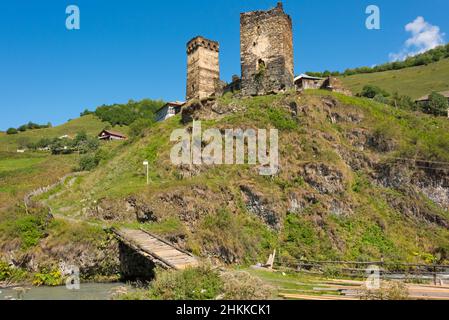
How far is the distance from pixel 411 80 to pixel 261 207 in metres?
83.9

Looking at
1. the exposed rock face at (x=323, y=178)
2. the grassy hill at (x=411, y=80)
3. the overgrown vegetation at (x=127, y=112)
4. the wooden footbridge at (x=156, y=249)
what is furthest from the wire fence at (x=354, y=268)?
the overgrown vegetation at (x=127, y=112)

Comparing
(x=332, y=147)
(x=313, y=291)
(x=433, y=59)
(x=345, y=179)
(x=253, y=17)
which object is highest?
(x=433, y=59)

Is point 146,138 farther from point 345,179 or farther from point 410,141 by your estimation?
point 410,141

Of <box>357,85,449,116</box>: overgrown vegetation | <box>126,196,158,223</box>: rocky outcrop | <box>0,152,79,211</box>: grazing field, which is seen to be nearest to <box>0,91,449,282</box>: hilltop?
<box>126,196,158,223</box>: rocky outcrop

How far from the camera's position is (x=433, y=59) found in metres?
112

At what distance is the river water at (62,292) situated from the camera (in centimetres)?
1806

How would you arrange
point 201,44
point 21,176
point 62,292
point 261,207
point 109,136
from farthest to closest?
point 109,136, point 21,176, point 201,44, point 261,207, point 62,292

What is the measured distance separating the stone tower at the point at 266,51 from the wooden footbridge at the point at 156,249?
69.1 ft

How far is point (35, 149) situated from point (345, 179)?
235 ft

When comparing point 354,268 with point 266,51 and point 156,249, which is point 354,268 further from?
point 266,51

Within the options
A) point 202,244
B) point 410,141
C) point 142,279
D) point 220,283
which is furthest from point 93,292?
point 410,141

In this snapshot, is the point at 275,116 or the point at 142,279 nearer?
the point at 142,279

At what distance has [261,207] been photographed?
88.1ft

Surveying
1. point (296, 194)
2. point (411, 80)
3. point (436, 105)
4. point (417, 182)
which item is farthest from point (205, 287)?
point (411, 80)
